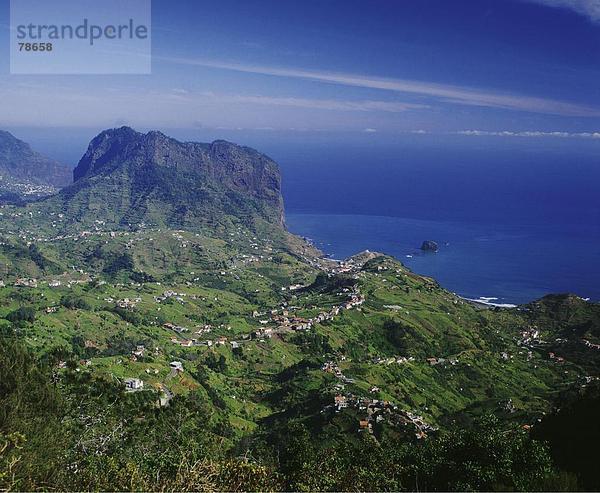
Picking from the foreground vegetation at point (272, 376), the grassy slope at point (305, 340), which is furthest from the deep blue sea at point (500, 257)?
the grassy slope at point (305, 340)

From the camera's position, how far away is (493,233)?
19025cm

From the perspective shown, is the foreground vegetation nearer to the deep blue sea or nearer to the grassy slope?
the grassy slope

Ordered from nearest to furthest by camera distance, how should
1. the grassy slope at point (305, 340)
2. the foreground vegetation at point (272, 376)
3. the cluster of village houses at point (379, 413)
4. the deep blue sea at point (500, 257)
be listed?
the foreground vegetation at point (272, 376) → the cluster of village houses at point (379, 413) → the grassy slope at point (305, 340) → the deep blue sea at point (500, 257)

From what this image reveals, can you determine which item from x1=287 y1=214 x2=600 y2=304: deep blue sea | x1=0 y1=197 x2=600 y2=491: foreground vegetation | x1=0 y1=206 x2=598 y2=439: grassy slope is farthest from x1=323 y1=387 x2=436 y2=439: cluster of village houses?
x1=287 y1=214 x2=600 y2=304: deep blue sea

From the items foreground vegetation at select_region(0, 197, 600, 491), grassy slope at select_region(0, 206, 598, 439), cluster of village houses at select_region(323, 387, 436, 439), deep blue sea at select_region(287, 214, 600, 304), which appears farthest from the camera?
deep blue sea at select_region(287, 214, 600, 304)

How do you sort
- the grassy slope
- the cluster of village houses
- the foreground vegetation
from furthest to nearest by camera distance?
the grassy slope < the cluster of village houses < the foreground vegetation

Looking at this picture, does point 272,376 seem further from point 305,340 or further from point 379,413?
point 379,413

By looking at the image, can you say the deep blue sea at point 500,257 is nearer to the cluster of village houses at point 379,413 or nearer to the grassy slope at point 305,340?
the grassy slope at point 305,340

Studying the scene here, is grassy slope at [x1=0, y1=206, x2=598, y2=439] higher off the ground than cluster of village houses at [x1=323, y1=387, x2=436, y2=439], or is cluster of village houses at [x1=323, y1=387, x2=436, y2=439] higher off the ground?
cluster of village houses at [x1=323, y1=387, x2=436, y2=439]

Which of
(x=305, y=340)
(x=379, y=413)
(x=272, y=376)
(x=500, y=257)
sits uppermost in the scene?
(x=500, y=257)

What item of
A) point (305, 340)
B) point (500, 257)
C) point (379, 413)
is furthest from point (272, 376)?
point (500, 257)

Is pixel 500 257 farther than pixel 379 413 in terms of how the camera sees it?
Yes

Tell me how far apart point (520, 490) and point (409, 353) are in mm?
70557

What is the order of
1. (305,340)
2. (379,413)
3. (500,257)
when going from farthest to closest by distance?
(500,257), (305,340), (379,413)
